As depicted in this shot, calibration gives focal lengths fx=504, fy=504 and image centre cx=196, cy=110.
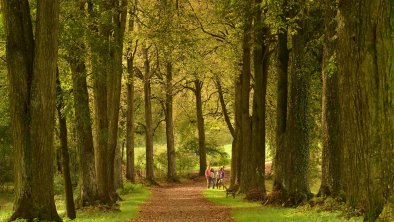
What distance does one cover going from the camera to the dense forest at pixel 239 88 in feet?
21.4

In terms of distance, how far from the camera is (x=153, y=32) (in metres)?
23.0

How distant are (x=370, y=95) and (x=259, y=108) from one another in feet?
51.3

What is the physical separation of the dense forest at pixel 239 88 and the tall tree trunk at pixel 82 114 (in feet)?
0.14

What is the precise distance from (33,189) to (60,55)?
5.36 metres

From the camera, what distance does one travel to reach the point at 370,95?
6.46m

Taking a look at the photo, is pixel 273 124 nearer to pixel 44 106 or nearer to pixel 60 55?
pixel 60 55

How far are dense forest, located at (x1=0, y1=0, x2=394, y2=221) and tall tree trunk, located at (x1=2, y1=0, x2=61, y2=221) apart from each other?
0.07 ft

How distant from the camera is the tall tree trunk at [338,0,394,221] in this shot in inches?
246

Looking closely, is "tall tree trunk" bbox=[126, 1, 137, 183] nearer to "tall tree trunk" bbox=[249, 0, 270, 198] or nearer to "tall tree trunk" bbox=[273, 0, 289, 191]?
"tall tree trunk" bbox=[249, 0, 270, 198]

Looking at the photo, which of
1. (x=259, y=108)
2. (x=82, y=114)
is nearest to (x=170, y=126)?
(x=259, y=108)

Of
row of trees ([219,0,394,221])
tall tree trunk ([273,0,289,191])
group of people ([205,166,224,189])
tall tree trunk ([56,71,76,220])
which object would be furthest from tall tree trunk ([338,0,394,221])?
group of people ([205,166,224,189])

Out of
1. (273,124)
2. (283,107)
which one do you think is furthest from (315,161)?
(283,107)

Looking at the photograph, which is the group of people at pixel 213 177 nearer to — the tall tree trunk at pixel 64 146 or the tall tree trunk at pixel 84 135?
the tall tree trunk at pixel 84 135

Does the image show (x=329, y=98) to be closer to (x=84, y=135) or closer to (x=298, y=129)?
(x=298, y=129)
